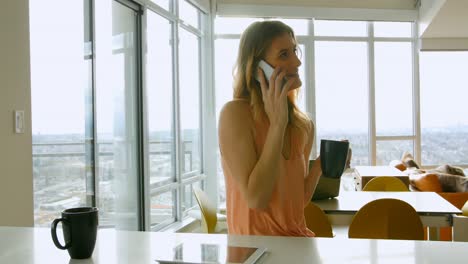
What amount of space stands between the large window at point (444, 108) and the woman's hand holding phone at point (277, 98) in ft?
22.1

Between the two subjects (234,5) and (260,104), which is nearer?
(260,104)

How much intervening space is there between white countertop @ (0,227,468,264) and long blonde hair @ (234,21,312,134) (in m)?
0.46

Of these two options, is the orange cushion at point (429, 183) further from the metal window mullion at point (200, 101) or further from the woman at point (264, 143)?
the woman at point (264, 143)

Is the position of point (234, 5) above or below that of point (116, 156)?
above

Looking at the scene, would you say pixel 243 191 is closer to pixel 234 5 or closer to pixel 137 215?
pixel 137 215

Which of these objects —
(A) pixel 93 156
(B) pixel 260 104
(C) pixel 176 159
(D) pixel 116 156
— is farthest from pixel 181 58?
(B) pixel 260 104

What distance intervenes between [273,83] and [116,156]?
107 inches

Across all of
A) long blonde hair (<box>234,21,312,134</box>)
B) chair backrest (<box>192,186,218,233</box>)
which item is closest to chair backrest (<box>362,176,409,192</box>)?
chair backrest (<box>192,186,218,233</box>)

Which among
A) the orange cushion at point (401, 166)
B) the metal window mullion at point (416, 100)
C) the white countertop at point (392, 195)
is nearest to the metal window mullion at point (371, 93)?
the metal window mullion at point (416, 100)

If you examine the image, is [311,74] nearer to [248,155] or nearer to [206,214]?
[206,214]

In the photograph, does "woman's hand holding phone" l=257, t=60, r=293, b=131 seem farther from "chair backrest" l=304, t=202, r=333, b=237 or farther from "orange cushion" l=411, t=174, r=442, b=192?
"orange cushion" l=411, t=174, r=442, b=192

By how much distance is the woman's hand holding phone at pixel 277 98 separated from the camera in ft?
4.20

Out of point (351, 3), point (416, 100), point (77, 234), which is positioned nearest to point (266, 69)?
point (77, 234)

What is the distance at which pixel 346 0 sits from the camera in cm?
708
